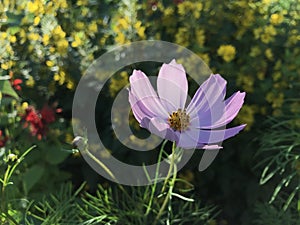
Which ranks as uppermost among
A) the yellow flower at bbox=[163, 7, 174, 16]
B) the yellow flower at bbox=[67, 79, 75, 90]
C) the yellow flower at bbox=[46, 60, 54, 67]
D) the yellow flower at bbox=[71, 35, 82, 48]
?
the yellow flower at bbox=[163, 7, 174, 16]

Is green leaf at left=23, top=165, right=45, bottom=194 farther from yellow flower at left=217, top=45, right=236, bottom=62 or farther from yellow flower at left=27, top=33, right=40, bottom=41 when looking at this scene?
yellow flower at left=217, top=45, right=236, bottom=62

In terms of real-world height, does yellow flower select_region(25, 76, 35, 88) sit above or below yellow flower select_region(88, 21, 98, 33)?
below

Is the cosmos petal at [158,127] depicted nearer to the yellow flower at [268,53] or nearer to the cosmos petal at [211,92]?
the cosmos petal at [211,92]

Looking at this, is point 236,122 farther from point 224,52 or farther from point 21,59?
point 21,59

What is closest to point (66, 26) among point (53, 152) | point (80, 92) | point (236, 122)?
point (80, 92)

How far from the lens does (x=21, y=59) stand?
1948 mm

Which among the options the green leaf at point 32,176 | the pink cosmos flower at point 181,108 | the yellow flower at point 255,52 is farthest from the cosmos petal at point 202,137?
the yellow flower at point 255,52

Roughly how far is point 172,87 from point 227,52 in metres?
0.74

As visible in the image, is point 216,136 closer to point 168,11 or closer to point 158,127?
point 158,127

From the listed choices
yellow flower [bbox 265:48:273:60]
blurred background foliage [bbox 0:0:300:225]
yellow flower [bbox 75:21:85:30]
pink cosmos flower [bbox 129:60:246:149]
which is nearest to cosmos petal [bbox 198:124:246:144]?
pink cosmos flower [bbox 129:60:246:149]

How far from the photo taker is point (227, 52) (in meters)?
1.80

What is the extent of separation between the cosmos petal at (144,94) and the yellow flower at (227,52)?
2.51 ft

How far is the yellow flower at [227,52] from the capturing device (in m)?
1.79

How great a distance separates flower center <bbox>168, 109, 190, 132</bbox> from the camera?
1054 millimetres
